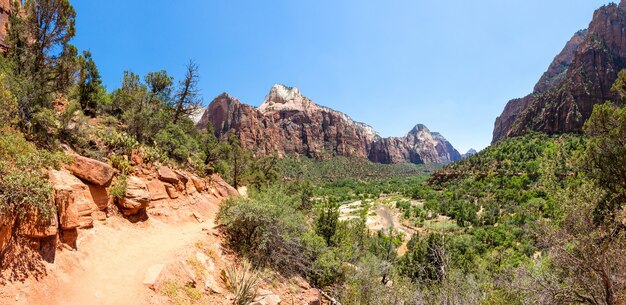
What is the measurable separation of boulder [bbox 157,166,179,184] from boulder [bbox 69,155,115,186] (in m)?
3.47

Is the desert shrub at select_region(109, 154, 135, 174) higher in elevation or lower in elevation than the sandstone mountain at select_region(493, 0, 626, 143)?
lower

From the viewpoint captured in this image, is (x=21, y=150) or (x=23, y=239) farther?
(x=21, y=150)

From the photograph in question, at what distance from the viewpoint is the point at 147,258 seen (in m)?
8.27

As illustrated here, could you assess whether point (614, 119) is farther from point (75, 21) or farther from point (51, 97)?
point (75, 21)

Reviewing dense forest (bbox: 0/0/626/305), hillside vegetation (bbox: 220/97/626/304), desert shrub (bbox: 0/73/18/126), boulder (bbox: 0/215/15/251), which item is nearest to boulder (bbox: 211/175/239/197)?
dense forest (bbox: 0/0/626/305)

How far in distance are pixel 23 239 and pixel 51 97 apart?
28.3 feet

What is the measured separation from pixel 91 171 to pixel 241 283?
5988 millimetres

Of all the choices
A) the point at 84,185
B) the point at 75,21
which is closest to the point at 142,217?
the point at 84,185

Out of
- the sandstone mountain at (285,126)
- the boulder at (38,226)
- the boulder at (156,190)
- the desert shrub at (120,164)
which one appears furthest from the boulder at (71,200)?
the sandstone mountain at (285,126)

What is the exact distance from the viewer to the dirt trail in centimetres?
609

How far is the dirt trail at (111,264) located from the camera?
609 cm

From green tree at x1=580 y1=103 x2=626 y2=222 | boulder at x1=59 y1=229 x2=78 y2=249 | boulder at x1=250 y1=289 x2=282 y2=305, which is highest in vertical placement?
green tree at x1=580 y1=103 x2=626 y2=222

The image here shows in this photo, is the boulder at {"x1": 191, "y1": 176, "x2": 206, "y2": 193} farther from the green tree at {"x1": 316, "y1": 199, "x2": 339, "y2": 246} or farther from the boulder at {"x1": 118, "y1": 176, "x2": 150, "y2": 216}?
the green tree at {"x1": 316, "y1": 199, "x2": 339, "y2": 246}

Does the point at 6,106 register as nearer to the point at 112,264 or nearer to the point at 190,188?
the point at 112,264
